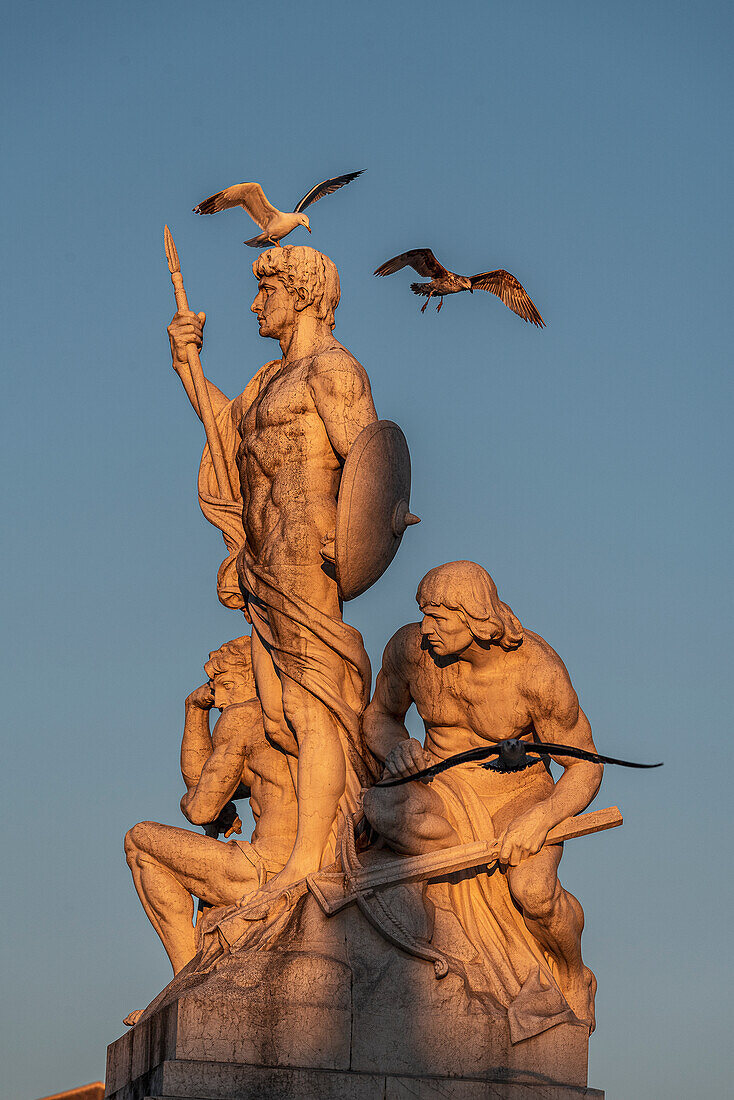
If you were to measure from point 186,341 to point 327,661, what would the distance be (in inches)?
102

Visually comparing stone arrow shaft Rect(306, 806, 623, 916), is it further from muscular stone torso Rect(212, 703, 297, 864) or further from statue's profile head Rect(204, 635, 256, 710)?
statue's profile head Rect(204, 635, 256, 710)

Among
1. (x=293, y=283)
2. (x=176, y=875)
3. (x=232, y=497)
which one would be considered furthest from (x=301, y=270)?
(x=176, y=875)

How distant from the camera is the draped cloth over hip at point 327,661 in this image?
543 inches

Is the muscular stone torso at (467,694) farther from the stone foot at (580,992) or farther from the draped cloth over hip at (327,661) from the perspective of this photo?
the stone foot at (580,992)

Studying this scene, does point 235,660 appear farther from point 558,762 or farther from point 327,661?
point 558,762

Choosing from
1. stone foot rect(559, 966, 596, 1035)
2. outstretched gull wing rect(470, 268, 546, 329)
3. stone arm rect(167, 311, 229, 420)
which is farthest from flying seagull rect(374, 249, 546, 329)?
stone foot rect(559, 966, 596, 1035)

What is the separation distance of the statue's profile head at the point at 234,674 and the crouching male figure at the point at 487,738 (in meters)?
1.18

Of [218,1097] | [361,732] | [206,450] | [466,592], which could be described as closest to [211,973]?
[218,1097]

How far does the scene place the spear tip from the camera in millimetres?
15180

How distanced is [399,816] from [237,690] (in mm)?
2042

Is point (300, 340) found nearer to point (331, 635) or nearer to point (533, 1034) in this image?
point (331, 635)

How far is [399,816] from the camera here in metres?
13.1

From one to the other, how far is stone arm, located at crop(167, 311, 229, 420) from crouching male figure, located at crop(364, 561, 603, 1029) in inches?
96.9

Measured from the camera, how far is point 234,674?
14.7 metres
